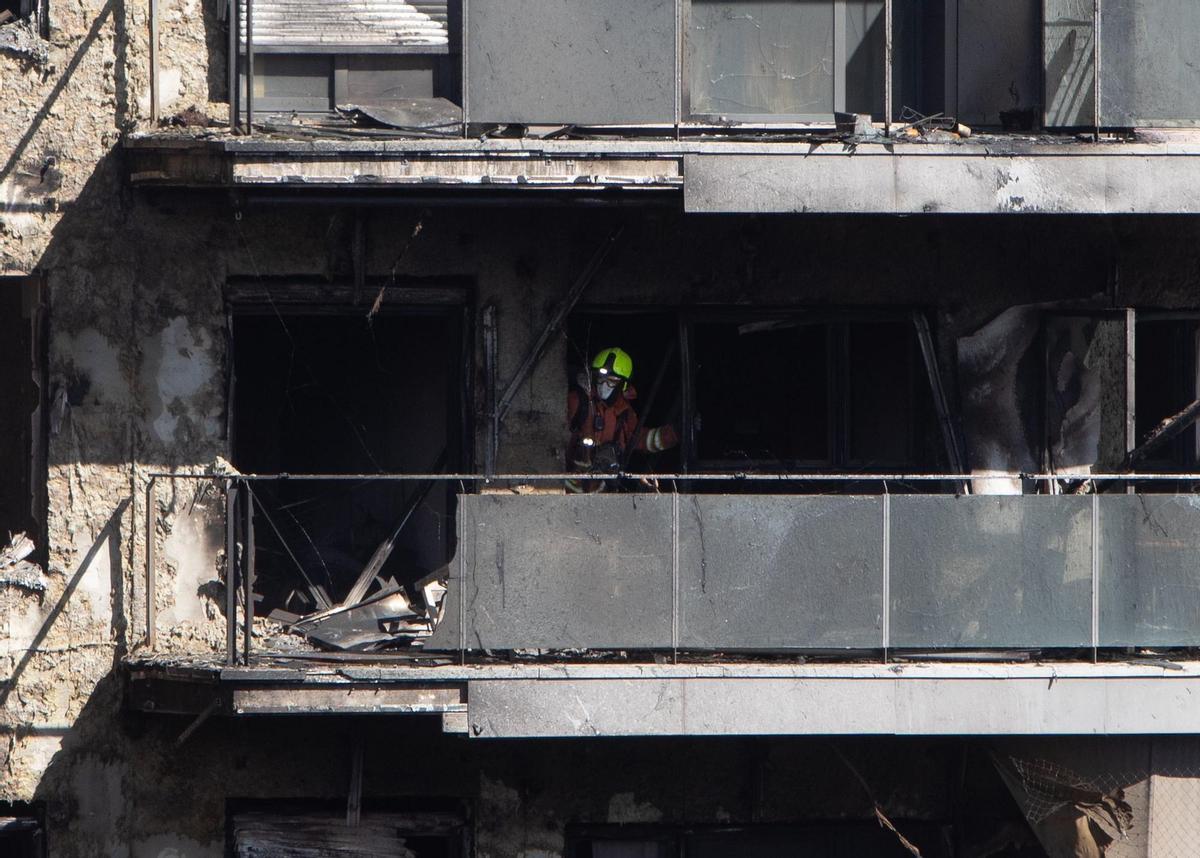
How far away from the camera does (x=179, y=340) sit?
33.7ft

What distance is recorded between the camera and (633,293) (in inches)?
419

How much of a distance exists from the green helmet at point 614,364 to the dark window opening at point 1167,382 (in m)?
3.40

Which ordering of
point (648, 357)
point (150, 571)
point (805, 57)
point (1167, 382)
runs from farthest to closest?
1. point (1167, 382)
2. point (648, 357)
3. point (805, 57)
4. point (150, 571)

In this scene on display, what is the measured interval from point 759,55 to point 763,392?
2118mm

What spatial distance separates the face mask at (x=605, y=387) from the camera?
10586 millimetres

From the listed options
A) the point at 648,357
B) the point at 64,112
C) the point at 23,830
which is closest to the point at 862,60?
the point at 648,357

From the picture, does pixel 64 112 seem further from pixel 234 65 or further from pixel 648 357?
pixel 648 357

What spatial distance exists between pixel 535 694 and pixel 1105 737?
3220 millimetres

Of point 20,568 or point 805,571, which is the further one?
point 20,568

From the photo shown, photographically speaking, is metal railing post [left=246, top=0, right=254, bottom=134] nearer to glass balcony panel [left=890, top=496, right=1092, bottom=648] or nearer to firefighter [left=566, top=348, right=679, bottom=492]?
firefighter [left=566, top=348, right=679, bottom=492]

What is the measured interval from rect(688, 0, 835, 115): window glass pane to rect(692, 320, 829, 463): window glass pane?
1.42 m

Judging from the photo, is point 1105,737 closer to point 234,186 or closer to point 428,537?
point 428,537

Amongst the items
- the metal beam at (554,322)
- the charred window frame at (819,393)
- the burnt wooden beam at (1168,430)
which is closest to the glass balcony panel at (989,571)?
the burnt wooden beam at (1168,430)

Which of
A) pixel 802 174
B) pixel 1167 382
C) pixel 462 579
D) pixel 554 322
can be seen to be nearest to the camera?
pixel 462 579
